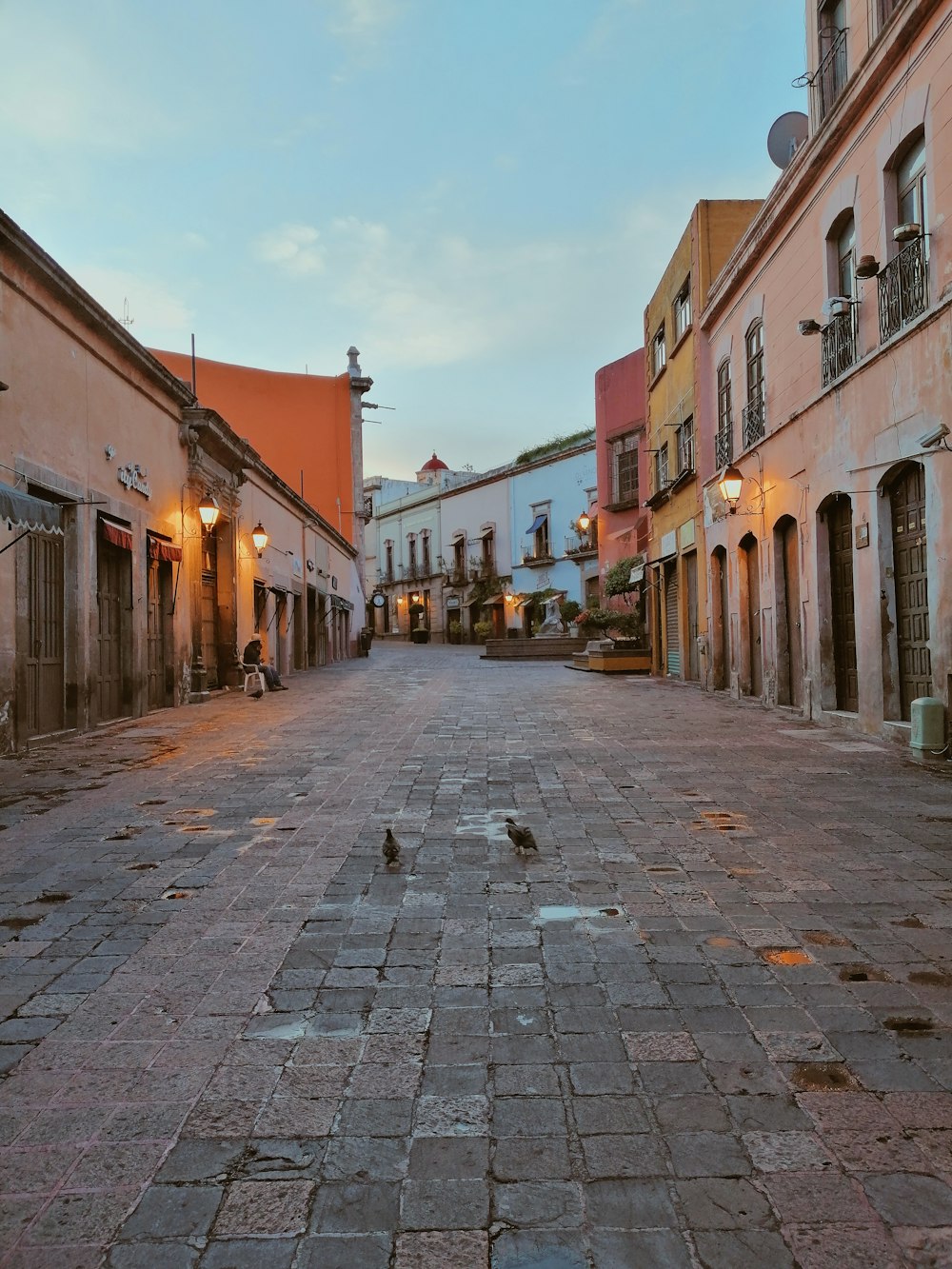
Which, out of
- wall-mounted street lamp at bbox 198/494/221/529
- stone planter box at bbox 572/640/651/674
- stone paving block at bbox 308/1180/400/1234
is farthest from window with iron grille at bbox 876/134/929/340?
stone planter box at bbox 572/640/651/674

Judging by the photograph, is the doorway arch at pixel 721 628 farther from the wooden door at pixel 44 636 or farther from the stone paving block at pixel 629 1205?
the stone paving block at pixel 629 1205

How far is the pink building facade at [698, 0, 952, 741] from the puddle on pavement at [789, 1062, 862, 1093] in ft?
19.6

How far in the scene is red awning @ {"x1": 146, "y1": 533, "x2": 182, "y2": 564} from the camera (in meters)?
13.2

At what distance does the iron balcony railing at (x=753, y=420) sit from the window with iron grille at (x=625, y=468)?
17.2 m

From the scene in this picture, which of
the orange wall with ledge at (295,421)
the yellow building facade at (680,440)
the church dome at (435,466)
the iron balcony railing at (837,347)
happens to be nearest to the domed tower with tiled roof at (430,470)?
the church dome at (435,466)

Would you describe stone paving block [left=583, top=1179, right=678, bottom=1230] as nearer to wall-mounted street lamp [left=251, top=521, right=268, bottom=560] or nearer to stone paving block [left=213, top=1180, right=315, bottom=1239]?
stone paving block [left=213, top=1180, right=315, bottom=1239]

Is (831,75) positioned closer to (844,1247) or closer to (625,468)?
(844,1247)

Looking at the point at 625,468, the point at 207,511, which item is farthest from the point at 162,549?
the point at 625,468

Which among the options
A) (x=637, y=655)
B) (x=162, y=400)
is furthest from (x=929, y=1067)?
(x=637, y=655)

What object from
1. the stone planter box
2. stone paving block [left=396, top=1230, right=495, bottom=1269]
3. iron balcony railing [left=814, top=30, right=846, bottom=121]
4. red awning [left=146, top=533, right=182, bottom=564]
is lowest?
stone paving block [left=396, top=1230, right=495, bottom=1269]

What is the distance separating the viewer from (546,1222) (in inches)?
73.0

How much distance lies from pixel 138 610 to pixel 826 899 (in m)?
11.0

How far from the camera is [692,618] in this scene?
18.6m

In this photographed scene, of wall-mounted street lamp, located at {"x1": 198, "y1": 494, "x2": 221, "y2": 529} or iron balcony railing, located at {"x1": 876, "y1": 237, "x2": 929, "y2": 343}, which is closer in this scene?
iron balcony railing, located at {"x1": 876, "y1": 237, "x2": 929, "y2": 343}
